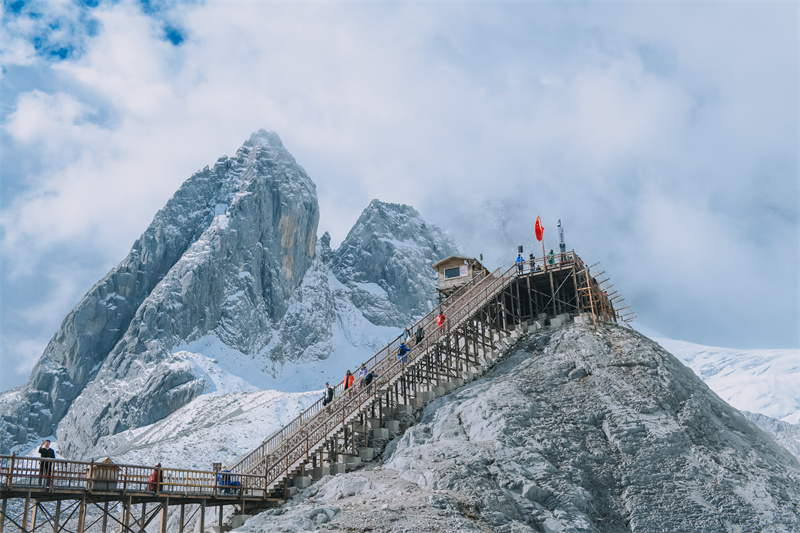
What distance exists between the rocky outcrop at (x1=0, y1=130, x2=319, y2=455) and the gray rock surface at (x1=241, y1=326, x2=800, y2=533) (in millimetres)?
97216

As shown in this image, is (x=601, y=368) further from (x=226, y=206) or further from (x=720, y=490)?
(x=226, y=206)

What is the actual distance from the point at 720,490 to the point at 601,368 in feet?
29.1

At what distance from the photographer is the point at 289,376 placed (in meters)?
158

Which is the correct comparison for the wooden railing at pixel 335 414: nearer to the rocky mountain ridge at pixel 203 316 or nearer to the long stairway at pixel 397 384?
the long stairway at pixel 397 384

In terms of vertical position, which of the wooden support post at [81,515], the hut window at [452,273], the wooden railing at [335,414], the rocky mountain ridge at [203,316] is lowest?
the wooden support post at [81,515]

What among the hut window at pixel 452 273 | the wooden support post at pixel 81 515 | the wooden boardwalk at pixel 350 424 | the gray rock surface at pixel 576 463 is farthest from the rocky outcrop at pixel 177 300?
the wooden support post at pixel 81 515

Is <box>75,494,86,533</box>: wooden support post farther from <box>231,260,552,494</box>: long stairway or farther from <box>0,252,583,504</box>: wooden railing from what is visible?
<box>231,260,552,494</box>: long stairway

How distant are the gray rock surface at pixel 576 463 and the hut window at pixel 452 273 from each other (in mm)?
13980

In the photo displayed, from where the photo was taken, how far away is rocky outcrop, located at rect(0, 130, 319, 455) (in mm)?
132750

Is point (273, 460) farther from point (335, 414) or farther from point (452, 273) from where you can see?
point (452, 273)

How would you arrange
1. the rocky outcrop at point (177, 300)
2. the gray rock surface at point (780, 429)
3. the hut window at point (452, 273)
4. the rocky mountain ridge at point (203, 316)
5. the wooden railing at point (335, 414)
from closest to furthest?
the wooden railing at point (335, 414) → the hut window at point (452, 273) → the gray rock surface at point (780, 429) → the rocky outcrop at point (177, 300) → the rocky mountain ridge at point (203, 316)

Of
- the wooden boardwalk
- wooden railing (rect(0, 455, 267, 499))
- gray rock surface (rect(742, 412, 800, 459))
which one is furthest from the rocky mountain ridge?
wooden railing (rect(0, 455, 267, 499))

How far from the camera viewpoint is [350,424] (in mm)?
36594

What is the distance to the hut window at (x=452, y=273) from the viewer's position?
176 ft
